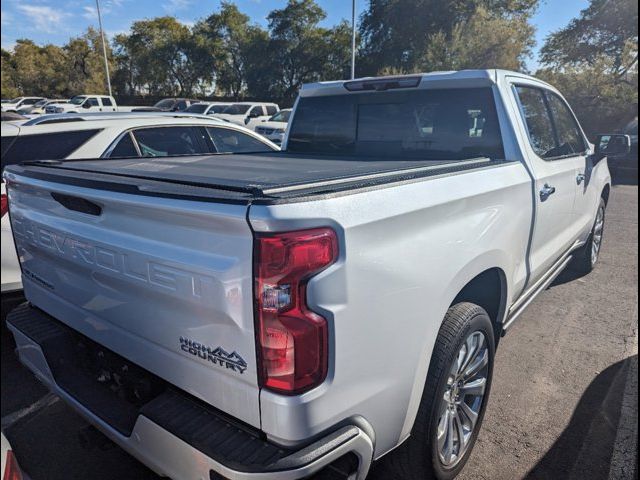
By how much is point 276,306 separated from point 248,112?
2125 centimetres

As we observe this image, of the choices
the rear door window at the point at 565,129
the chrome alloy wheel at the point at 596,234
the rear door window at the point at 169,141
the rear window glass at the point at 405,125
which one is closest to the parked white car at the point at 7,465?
the rear window glass at the point at 405,125

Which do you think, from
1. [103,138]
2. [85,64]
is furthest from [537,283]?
[85,64]

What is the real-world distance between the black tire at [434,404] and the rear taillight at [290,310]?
0.72m

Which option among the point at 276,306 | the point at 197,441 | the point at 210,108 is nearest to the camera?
the point at 276,306

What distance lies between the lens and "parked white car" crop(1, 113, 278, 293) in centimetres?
383

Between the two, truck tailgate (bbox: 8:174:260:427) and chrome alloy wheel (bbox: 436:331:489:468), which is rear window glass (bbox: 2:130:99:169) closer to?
truck tailgate (bbox: 8:174:260:427)

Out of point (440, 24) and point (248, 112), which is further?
point (440, 24)

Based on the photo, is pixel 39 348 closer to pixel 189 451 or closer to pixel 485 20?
pixel 189 451

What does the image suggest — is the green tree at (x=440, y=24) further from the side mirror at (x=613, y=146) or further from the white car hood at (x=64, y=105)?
the side mirror at (x=613, y=146)

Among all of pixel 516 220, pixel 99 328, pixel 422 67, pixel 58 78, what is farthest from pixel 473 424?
pixel 422 67

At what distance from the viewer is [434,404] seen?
2004 millimetres

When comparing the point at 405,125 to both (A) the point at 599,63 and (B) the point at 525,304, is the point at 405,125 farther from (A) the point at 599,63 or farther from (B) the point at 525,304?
(A) the point at 599,63

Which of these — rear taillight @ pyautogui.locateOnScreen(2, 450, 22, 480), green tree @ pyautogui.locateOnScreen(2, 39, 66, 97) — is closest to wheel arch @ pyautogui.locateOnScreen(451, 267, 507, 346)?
rear taillight @ pyautogui.locateOnScreen(2, 450, 22, 480)

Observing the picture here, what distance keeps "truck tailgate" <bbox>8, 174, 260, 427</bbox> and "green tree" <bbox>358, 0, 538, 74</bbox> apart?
20787 mm
